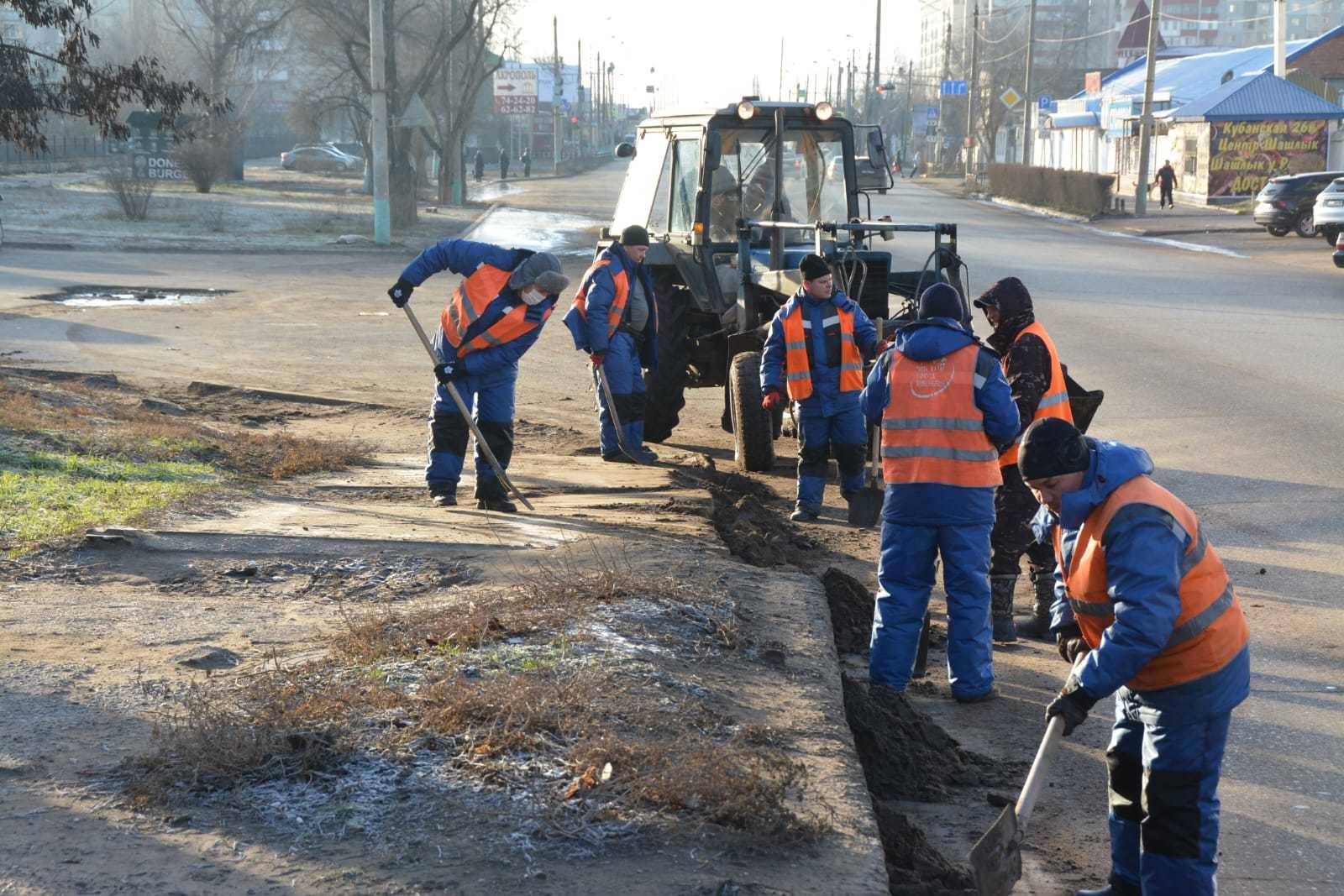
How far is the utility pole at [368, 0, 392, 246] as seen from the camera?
29.7 meters

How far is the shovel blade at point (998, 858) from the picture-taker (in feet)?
13.2

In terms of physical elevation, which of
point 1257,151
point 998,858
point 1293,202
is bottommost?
point 998,858

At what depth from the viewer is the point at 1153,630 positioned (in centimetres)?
391

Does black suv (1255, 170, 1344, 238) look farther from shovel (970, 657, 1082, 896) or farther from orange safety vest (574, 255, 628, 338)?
shovel (970, 657, 1082, 896)

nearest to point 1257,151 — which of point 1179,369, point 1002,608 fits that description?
point 1179,369

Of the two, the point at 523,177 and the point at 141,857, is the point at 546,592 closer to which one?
the point at 141,857

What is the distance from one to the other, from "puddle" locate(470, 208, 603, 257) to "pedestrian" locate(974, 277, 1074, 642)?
78.3 ft

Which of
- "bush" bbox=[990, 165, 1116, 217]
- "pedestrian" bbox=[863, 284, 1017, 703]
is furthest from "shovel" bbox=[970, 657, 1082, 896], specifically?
"bush" bbox=[990, 165, 1116, 217]

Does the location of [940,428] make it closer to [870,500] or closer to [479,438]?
[870,500]

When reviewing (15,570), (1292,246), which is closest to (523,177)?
(1292,246)

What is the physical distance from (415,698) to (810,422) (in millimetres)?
5017

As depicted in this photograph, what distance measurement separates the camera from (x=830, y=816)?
14.6ft

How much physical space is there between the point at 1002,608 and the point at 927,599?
1197 millimetres

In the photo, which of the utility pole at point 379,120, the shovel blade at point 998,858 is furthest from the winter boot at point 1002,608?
the utility pole at point 379,120
